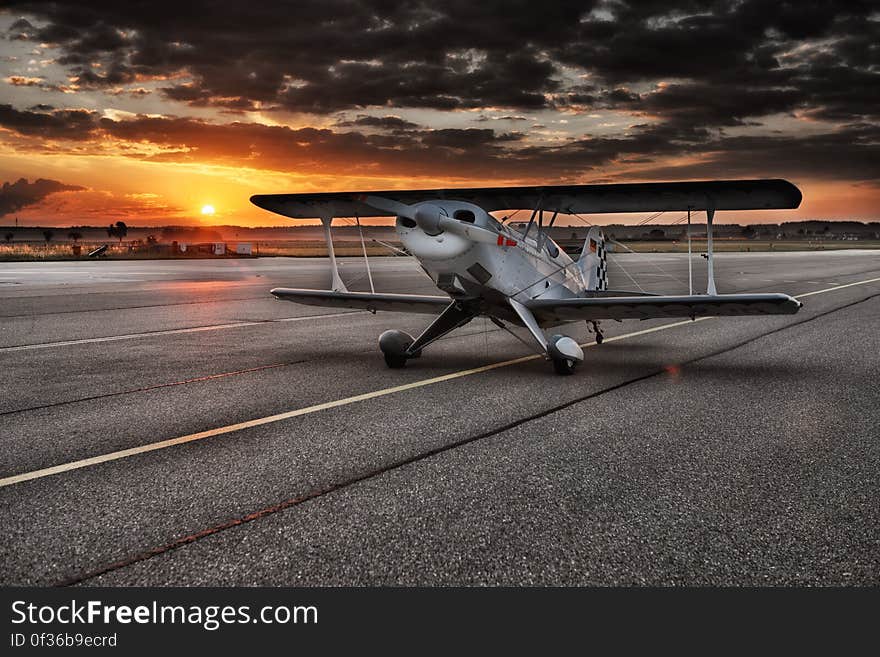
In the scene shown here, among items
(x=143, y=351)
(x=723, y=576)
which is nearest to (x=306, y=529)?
(x=723, y=576)

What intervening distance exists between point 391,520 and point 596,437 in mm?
2324

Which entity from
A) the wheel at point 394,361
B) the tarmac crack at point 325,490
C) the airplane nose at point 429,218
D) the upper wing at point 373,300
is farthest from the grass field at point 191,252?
the tarmac crack at point 325,490

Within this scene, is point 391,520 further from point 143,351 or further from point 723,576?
point 143,351

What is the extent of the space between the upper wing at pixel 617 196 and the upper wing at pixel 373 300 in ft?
4.04

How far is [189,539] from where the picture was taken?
349 centimetres

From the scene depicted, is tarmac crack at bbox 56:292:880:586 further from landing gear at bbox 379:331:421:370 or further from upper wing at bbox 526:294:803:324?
landing gear at bbox 379:331:421:370

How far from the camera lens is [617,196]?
894 centimetres

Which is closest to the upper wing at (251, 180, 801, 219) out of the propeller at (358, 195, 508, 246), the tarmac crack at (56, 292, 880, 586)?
the propeller at (358, 195, 508, 246)

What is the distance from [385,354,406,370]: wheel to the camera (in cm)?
878

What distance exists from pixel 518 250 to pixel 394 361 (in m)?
2.13

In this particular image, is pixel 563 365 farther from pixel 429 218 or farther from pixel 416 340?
pixel 429 218

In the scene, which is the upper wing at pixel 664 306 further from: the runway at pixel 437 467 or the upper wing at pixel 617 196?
the upper wing at pixel 617 196

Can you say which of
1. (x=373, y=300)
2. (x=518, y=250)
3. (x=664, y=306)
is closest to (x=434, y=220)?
(x=518, y=250)

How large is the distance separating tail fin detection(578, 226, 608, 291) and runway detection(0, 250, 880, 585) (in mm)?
1582
